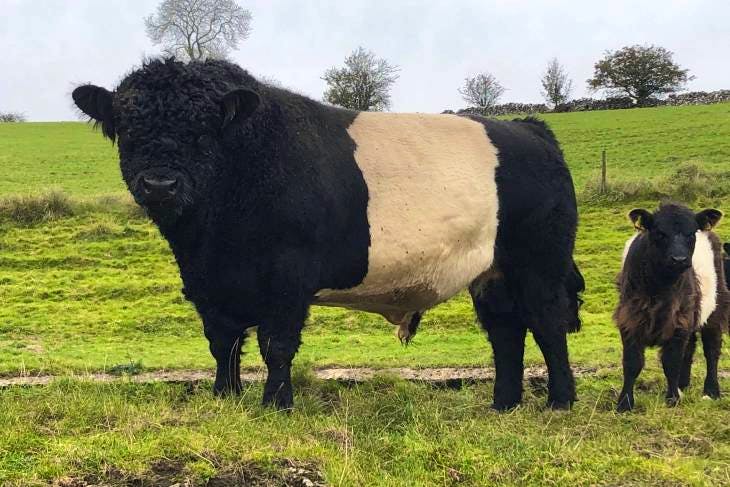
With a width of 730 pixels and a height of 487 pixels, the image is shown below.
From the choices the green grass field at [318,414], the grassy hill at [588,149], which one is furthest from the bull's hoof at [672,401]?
the grassy hill at [588,149]

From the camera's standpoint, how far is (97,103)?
5352mm

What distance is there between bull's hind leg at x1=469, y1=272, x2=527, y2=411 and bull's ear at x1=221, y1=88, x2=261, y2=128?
2886 mm

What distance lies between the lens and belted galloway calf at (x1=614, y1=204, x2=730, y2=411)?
7695mm

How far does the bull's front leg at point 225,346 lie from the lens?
5.67 metres

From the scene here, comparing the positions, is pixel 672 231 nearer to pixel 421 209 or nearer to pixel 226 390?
pixel 421 209

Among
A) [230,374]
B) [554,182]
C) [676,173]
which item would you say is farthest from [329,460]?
[676,173]

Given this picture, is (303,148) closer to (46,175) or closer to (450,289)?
(450,289)

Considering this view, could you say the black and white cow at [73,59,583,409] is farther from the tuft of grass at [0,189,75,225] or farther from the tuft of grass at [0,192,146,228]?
the tuft of grass at [0,189,75,225]

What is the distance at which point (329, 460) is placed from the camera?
3.98 meters

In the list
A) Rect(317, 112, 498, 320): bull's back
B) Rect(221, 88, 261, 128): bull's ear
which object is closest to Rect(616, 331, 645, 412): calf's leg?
Rect(317, 112, 498, 320): bull's back

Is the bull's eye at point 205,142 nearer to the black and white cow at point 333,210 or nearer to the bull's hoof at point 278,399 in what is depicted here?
the black and white cow at point 333,210

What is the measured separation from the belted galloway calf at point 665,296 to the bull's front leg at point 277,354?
373cm

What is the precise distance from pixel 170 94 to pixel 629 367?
5312 millimetres

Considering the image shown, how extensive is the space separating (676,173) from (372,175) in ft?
68.8
